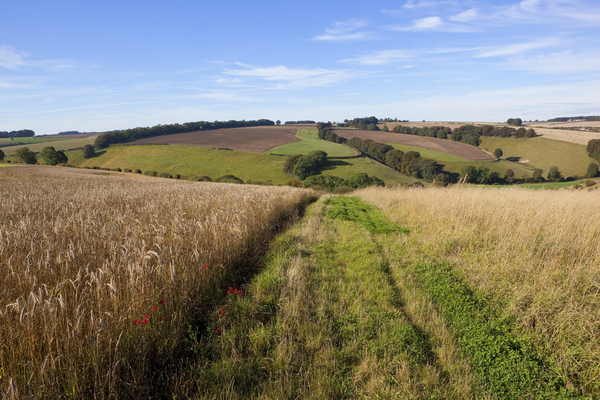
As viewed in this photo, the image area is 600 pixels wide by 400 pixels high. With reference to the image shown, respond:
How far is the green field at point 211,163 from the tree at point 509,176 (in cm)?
2618

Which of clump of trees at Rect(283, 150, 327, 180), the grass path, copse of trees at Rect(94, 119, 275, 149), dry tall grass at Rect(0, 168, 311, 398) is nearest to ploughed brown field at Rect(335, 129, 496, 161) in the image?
clump of trees at Rect(283, 150, 327, 180)

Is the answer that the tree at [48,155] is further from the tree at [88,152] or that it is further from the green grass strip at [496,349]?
the green grass strip at [496,349]

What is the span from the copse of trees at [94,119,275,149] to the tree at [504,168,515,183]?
4880 inches

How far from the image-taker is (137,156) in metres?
90.4

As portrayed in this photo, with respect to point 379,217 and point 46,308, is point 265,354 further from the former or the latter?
point 379,217

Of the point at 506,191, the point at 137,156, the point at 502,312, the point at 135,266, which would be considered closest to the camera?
the point at 135,266

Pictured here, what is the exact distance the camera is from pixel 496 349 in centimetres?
365

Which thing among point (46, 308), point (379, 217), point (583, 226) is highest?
point (46, 308)

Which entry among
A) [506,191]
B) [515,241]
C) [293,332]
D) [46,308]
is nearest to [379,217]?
[506,191]

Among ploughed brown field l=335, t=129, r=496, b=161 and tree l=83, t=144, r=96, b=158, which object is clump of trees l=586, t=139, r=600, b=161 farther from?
tree l=83, t=144, r=96, b=158

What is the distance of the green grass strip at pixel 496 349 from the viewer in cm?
317

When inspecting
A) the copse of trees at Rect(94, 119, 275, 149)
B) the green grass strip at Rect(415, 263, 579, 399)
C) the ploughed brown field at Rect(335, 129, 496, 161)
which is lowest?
the green grass strip at Rect(415, 263, 579, 399)

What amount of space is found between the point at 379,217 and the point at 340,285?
768cm

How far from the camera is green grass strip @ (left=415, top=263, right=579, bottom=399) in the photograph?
317 centimetres
